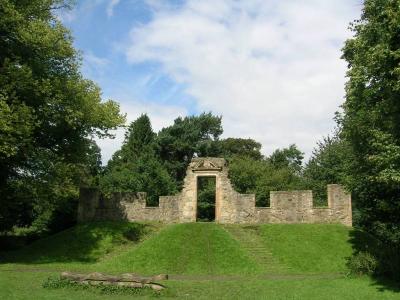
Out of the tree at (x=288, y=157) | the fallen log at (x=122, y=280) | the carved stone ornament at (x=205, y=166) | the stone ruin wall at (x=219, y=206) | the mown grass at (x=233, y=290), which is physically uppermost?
the tree at (x=288, y=157)

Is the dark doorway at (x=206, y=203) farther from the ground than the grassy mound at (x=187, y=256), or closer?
farther from the ground

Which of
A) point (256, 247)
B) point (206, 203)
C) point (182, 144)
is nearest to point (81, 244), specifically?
point (256, 247)

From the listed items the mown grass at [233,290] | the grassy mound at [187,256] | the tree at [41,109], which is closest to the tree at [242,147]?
the grassy mound at [187,256]

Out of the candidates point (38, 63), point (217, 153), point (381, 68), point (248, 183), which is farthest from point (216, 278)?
point (217, 153)

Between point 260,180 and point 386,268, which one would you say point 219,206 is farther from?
point 260,180

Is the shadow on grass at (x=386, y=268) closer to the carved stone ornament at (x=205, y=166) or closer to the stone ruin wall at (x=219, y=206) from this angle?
the stone ruin wall at (x=219, y=206)

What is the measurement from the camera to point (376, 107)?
55.6ft

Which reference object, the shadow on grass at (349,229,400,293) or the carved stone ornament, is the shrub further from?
the carved stone ornament

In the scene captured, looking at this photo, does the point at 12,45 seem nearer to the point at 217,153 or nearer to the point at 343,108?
the point at 343,108

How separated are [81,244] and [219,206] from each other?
9.87 m

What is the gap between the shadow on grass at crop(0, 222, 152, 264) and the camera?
24.5 meters

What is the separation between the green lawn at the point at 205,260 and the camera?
1543 centimetres

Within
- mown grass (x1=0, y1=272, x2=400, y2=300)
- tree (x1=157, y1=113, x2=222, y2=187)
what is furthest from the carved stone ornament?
tree (x1=157, y1=113, x2=222, y2=187)

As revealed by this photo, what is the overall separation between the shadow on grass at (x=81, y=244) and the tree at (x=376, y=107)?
561 inches
